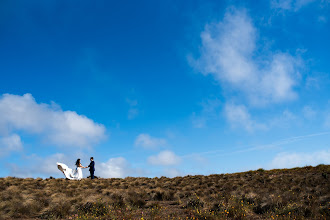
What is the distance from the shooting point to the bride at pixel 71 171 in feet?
78.4

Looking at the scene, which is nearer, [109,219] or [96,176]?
[109,219]

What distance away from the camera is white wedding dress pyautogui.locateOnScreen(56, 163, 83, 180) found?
23906 mm

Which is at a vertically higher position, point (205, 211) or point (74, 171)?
point (74, 171)

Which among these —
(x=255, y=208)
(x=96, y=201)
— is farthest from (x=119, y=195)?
(x=255, y=208)

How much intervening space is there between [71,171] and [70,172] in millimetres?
173

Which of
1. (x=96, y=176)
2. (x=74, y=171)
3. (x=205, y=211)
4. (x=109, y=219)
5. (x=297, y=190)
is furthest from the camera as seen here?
(x=96, y=176)

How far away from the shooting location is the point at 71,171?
80.2 feet

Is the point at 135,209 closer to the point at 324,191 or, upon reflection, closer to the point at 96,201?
the point at 96,201

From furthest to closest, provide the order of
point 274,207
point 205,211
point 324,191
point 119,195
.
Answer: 1. point 324,191
2. point 119,195
3. point 274,207
4. point 205,211

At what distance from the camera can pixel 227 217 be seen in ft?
29.0

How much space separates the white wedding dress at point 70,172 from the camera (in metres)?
23.9

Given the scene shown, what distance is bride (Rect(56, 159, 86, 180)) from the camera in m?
23.9

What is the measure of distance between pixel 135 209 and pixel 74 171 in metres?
16.6

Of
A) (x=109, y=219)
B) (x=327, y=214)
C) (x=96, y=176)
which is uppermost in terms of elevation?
(x=96, y=176)
